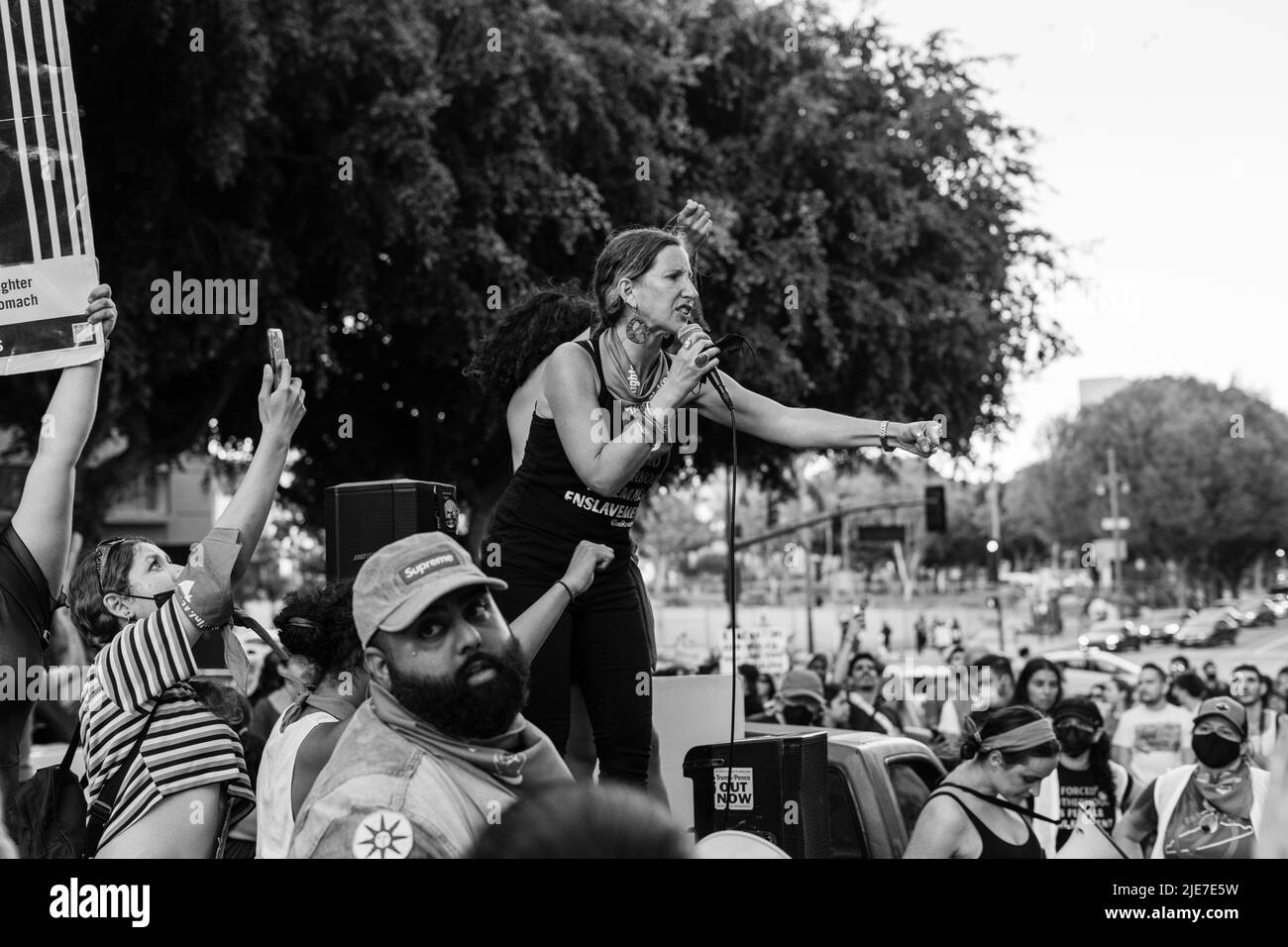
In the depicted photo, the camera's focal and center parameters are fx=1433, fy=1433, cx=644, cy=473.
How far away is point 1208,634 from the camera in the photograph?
49844mm

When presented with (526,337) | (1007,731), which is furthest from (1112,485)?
(526,337)

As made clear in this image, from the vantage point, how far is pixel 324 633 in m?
3.81

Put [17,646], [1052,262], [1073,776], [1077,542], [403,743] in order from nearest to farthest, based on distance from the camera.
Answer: [403,743] < [17,646] < [1073,776] < [1052,262] < [1077,542]

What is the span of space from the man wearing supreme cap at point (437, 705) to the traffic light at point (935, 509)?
78.3 feet

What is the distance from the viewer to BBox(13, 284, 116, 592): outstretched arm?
353 centimetres

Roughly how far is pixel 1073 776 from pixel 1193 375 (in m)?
75.2

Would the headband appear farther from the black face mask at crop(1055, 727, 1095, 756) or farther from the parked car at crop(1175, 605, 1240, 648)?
the parked car at crop(1175, 605, 1240, 648)

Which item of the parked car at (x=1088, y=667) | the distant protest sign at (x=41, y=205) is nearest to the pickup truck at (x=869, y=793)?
the distant protest sign at (x=41, y=205)

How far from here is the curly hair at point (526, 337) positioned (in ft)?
13.9

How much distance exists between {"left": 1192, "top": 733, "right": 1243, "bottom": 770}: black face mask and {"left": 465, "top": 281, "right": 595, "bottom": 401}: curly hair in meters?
3.18
